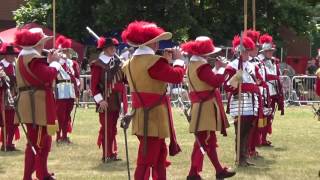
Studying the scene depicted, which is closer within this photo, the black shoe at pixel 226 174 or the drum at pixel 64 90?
the black shoe at pixel 226 174

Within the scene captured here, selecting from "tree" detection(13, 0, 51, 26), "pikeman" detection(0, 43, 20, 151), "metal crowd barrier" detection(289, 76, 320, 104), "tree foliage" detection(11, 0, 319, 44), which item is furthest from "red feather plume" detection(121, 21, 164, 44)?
"tree" detection(13, 0, 51, 26)

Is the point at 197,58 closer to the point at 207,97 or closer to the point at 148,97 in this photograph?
the point at 207,97

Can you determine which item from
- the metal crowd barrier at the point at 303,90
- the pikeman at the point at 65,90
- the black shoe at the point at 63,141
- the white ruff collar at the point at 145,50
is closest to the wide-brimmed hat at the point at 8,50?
the pikeman at the point at 65,90

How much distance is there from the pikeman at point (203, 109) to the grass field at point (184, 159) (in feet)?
2.16

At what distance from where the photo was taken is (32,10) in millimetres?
29750

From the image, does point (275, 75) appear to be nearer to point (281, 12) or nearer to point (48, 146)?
point (48, 146)

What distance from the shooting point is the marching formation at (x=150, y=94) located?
24.2ft

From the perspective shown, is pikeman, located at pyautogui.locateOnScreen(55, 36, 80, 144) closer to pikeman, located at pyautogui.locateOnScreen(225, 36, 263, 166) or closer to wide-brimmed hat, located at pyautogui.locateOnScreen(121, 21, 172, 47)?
pikeman, located at pyautogui.locateOnScreen(225, 36, 263, 166)

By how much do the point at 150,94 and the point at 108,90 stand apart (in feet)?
9.68

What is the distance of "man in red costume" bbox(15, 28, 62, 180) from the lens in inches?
318

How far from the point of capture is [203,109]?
8.64 metres

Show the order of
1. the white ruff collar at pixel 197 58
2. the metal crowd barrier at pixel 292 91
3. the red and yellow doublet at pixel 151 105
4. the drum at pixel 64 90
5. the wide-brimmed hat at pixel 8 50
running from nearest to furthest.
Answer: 1. the red and yellow doublet at pixel 151 105
2. the white ruff collar at pixel 197 58
3. the wide-brimmed hat at pixel 8 50
4. the drum at pixel 64 90
5. the metal crowd barrier at pixel 292 91

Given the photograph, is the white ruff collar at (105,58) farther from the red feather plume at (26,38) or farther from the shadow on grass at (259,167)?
the shadow on grass at (259,167)

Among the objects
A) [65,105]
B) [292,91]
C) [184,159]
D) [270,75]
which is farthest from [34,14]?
[184,159]
